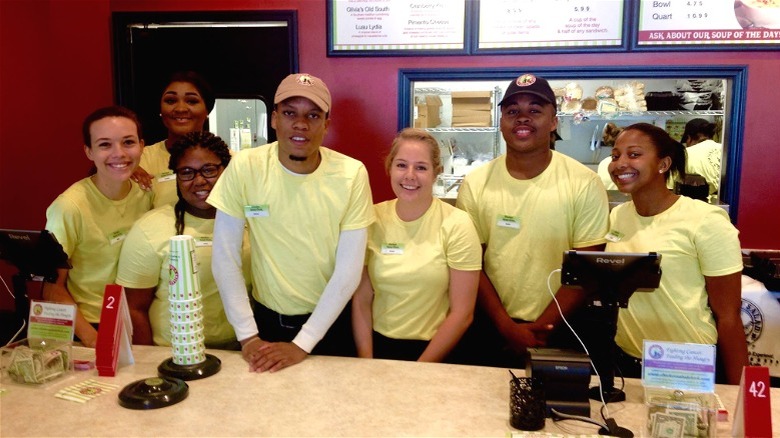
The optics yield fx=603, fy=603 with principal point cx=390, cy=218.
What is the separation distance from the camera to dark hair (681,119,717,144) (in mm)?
3713

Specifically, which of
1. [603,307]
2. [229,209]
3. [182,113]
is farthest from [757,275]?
[182,113]

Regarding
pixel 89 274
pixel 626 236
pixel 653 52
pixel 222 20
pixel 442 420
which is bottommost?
pixel 442 420

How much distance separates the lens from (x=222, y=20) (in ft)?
13.0

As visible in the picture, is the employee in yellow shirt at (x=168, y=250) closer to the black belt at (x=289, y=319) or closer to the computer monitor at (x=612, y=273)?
the black belt at (x=289, y=319)

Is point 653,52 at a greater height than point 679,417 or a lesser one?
greater

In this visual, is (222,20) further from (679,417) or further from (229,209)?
(679,417)

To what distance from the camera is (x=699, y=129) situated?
3.73 m

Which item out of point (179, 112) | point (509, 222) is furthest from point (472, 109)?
point (179, 112)

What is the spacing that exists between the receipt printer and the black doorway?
285 centimetres

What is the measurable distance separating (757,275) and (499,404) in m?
2.04

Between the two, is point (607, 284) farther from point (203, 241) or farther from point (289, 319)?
point (203, 241)

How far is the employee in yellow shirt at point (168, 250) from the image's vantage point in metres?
2.16

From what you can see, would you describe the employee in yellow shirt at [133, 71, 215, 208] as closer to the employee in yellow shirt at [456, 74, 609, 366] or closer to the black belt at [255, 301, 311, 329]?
the black belt at [255, 301, 311, 329]

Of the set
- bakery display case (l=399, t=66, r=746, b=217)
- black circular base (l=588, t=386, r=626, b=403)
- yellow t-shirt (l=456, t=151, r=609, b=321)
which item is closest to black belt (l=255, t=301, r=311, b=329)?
yellow t-shirt (l=456, t=151, r=609, b=321)
